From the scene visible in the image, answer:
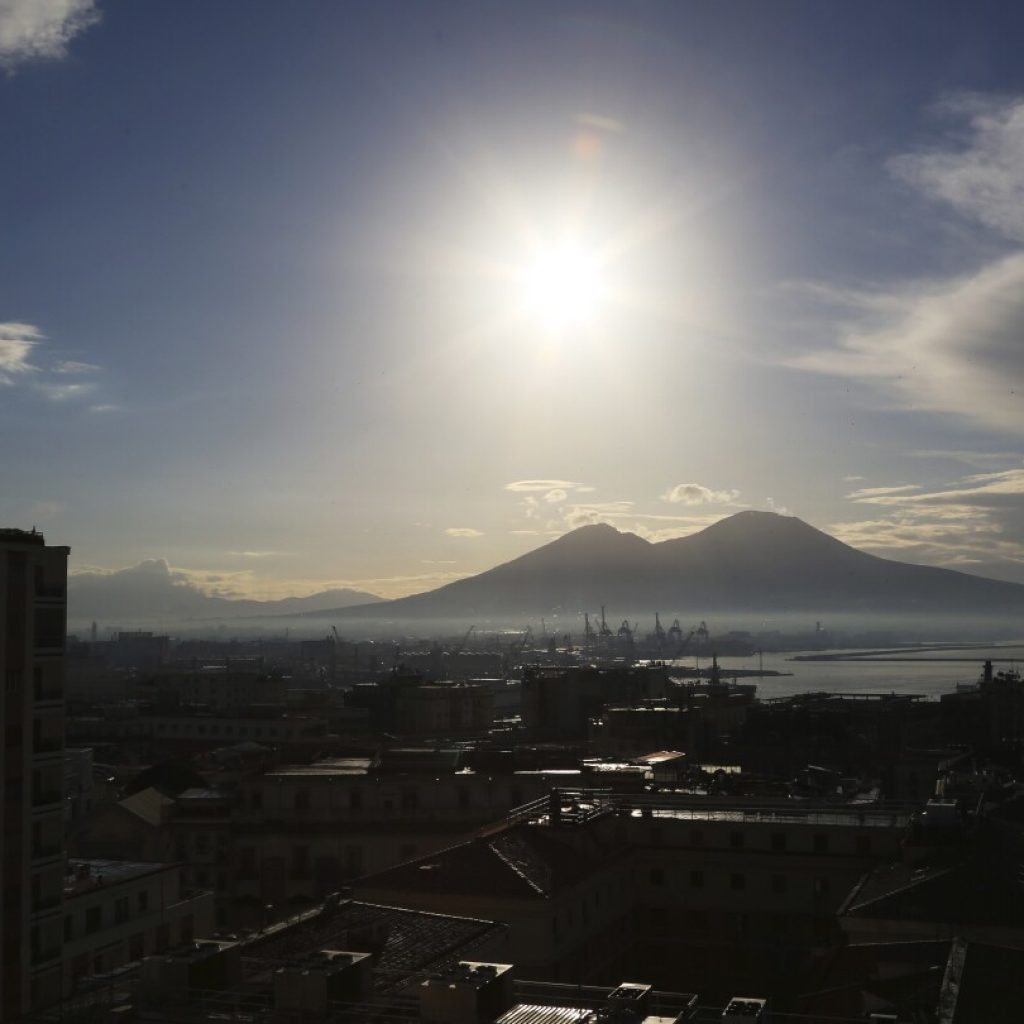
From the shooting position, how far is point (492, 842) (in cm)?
2084

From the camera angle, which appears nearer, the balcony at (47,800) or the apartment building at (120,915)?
the balcony at (47,800)

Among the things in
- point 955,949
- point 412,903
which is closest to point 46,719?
point 412,903

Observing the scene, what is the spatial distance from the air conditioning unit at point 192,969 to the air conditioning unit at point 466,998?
7.10ft

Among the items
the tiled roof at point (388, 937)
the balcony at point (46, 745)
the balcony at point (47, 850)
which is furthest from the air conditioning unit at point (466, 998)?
the balcony at point (46, 745)

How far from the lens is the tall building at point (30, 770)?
19.4m

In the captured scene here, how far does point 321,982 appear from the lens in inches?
401

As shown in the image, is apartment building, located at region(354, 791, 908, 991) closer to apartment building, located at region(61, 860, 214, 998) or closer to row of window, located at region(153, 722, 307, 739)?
apartment building, located at region(61, 860, 214, 998)

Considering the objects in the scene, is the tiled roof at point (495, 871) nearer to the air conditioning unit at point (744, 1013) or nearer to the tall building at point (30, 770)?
the tall building at point (30, 770)

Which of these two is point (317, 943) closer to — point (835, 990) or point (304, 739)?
point (835, 990)

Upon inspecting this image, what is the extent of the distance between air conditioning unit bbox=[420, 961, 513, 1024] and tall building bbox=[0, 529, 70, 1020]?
38.4 ft

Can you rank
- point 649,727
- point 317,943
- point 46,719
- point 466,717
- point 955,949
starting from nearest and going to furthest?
point 955,949 < point 317,943 < point 46,719 < point 649,727 < point 466,717

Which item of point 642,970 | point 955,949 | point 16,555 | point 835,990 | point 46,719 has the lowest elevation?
point 642,970

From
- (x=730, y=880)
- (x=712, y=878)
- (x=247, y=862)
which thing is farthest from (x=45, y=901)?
(x=730, y=880)

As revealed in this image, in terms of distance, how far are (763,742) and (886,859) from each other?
109ft
